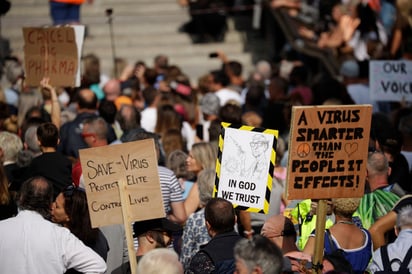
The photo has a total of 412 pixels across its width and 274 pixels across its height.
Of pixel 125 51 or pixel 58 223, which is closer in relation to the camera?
pixel 58 223

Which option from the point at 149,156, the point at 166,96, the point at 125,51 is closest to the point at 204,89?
the point at 166,96

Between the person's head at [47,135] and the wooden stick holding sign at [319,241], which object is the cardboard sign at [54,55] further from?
the wooden stick holding sign at [319,241]

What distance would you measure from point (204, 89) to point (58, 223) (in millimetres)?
8081

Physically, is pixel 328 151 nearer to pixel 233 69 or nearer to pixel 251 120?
pixel 251 120

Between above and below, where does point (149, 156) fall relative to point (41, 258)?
above

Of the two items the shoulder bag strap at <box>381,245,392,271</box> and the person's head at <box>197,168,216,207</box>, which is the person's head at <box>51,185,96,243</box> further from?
the shoulder bag strap at <box>381,245,392,271</box>

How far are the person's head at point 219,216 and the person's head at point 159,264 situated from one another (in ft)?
3.61

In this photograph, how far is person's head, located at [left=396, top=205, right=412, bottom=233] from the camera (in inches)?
296

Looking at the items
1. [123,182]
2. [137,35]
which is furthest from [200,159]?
[137,35]

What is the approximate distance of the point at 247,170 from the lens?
8.24 metres

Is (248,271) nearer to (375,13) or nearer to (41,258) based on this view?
(41,258)

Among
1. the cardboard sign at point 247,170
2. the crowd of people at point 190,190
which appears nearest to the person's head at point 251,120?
the crowd of people at point 190,190

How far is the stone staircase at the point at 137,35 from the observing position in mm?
21750

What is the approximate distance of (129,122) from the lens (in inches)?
447
